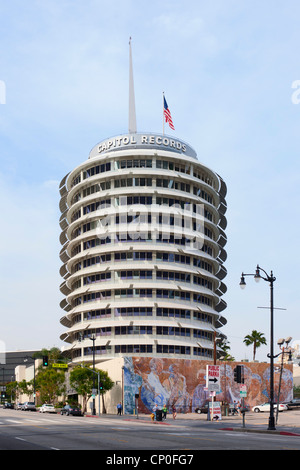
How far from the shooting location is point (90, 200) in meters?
99.4

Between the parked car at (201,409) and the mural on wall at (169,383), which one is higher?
the mural on wall at (169,383)

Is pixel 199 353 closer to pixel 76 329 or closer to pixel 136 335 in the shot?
pixel 136 335

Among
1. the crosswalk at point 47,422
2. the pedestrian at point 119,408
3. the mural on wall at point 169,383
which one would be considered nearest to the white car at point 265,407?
the mural on wall at point 169,383

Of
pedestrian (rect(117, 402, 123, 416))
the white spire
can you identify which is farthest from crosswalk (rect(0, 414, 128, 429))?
the white spire

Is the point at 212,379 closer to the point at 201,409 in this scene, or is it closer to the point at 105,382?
the point at 201,409

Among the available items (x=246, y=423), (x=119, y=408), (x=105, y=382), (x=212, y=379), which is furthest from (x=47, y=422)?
(x=105, y=382)

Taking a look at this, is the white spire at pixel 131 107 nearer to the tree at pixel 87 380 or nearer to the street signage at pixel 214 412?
the tree at pixel 87 380

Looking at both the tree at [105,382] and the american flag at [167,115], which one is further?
the american flag at [167,115]

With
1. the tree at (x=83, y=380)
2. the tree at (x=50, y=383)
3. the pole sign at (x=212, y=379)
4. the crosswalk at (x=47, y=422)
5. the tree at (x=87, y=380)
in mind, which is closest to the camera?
the crosswalk at (x=47, y=422)

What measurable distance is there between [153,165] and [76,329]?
30.4 meters

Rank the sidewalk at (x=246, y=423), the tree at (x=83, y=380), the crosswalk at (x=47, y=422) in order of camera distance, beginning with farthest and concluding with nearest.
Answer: the tree at (x=83, y=380) → the crosswalk at (x=47, y=422) → the sidewalk at (x=246, y=423)

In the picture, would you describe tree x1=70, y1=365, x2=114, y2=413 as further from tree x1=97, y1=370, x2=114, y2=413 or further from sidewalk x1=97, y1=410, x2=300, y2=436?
sidewalk x1=97, y1=410, x2=300, y2=436

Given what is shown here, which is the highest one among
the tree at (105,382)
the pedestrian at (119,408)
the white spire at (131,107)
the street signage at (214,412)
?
the white spire at (131,107)
